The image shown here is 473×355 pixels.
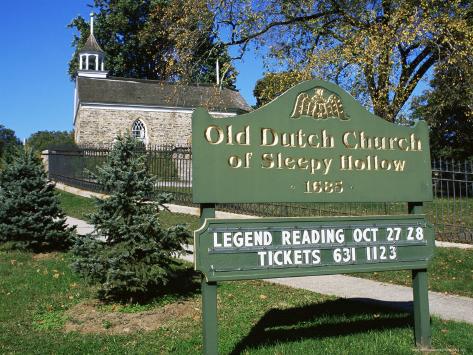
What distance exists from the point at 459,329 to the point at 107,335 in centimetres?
367

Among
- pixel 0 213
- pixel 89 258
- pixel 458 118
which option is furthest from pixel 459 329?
pixel 458 118

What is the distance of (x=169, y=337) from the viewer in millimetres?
5195

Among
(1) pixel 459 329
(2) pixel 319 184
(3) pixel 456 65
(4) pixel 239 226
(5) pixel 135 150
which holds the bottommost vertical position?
(1) pixel 459 329

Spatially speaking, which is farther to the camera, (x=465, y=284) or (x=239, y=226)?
(x=465, y=284)

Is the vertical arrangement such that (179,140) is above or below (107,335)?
above

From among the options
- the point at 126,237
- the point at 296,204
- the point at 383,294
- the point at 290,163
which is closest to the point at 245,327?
the point at 126,237

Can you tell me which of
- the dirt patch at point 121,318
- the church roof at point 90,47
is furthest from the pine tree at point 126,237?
the church roof at point 90,47

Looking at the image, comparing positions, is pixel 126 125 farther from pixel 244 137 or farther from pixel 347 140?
pixel 244 137

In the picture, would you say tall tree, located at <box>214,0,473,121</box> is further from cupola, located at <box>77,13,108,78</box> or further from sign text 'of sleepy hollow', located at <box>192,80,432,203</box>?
cupola, located at <box>77,13,108,78</box>

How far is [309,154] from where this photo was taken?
15.4 feet

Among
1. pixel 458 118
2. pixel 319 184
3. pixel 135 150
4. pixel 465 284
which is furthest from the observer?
pixel 458 118

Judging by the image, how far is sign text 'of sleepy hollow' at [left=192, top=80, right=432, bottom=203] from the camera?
4.32 m

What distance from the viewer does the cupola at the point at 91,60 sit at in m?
45.5

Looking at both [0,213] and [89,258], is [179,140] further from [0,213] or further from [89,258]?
[89,258]
